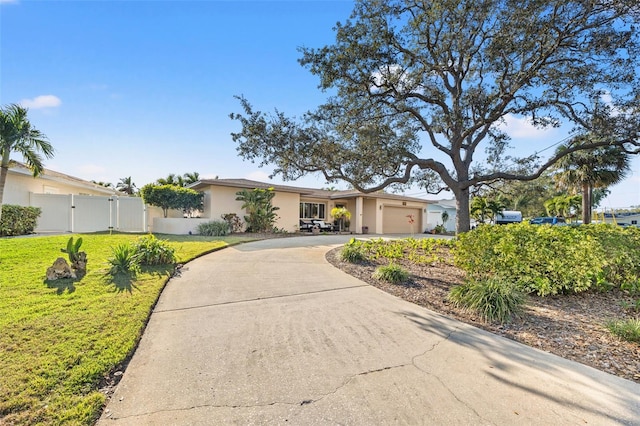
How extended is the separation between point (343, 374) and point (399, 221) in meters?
22.2

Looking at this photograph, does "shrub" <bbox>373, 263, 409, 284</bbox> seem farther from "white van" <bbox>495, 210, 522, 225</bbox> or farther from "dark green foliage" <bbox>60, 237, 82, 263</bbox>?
"white van" <bbox>495, 210, 522, 225</bbox>

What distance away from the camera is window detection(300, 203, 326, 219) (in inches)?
885

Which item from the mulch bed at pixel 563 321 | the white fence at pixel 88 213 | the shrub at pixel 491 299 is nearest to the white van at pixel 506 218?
the mulch bed at pixel 563 321

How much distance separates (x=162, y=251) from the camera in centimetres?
732

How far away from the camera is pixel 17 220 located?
11414 mm

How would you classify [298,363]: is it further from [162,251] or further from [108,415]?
[162,251]

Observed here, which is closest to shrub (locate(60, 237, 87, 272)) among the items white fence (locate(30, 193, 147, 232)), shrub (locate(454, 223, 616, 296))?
shrub (locate(454, 223, 616, 296))

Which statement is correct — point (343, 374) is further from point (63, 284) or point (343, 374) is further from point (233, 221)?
point (233, 221)

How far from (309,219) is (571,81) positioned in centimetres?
1635

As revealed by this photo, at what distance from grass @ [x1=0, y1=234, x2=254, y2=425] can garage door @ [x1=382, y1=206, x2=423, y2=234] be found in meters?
18.9

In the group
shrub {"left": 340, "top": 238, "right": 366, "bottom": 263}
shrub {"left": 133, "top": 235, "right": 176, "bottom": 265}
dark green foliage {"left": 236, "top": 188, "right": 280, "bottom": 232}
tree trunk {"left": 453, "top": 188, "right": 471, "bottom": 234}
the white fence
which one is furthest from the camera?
dark green foliage {"left": 236, "top": 188, "right": 280, "bottom": 232}

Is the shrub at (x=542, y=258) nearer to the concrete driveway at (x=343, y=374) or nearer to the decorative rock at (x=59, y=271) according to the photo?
the concrete driveway at (x=343, y=374)

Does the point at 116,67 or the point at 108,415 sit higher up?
the point at 116,67

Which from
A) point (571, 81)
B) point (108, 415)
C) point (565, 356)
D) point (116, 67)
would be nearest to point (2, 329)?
point (108, 415)
